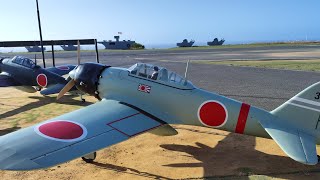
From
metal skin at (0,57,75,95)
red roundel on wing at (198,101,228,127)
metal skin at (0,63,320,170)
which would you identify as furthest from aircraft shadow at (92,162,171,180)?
metal skin at (0,57,75,95)

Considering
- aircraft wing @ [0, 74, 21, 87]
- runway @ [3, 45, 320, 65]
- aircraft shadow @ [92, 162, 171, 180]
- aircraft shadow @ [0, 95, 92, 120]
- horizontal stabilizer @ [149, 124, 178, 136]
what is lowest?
aircraft shadow @ [92, 162, 171, 180]

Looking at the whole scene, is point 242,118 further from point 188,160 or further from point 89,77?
point 89,77

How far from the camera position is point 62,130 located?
7.44 m

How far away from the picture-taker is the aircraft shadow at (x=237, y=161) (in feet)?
26.4

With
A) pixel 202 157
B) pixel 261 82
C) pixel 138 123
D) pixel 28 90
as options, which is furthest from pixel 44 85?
pixel 261 82

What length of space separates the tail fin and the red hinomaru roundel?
5.50 m

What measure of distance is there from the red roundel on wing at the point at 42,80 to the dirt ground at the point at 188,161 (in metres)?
6.09

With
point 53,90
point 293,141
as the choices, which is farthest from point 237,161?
point 53,90

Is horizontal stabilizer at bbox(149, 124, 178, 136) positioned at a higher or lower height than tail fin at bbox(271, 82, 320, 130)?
lower

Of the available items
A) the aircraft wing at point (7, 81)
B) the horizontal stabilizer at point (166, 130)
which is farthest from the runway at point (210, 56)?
the horizontal stabilizer at point (166, 130)

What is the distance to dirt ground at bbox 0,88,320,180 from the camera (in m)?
8.02

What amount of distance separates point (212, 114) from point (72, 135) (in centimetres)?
420

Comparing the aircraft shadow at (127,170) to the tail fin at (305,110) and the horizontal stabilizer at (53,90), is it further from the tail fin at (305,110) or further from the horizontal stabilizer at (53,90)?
the horizontal stabilizer at (53,90)

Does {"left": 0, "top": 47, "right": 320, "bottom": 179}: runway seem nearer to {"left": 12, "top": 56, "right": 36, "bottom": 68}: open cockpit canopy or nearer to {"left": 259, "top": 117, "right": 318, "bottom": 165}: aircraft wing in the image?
{"left": 259, "top": 117, "right": 318, "bottom": 165}: aircraft wing
